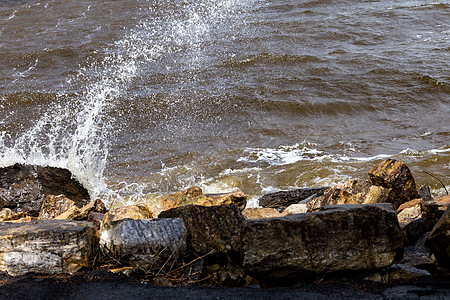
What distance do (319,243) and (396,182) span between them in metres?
2.17

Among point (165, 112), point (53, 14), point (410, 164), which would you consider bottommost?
point (410, 164)

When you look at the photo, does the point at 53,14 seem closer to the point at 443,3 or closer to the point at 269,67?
the point at 269,67

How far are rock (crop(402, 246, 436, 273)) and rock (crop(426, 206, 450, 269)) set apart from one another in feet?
0.45

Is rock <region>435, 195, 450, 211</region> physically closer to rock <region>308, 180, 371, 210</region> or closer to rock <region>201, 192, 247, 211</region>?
rock <region>308, 180, 371, 210</region>

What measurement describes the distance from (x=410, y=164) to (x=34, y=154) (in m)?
A: 6.21

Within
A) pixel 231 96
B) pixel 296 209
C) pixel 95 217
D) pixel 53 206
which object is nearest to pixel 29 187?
pixel 53 206

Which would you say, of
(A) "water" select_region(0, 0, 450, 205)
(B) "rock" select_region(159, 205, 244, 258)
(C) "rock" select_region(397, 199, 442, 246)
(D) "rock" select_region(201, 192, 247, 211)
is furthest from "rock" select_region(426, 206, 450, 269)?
(A) "water" select_region(0, 0, 450, 205)

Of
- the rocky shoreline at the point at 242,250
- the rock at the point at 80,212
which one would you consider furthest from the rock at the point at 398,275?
the rock at the point at 80,212

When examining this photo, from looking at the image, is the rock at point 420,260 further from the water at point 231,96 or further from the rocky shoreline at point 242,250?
the water at point 231,96

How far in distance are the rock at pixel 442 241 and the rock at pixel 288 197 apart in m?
2.54

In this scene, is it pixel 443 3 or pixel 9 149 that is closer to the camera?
pixel 9 149

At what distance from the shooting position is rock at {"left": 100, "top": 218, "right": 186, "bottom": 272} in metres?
3.64

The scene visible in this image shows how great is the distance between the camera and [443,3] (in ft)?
54.1

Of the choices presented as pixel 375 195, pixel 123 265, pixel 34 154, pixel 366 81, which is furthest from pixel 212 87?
pixel 123 265
